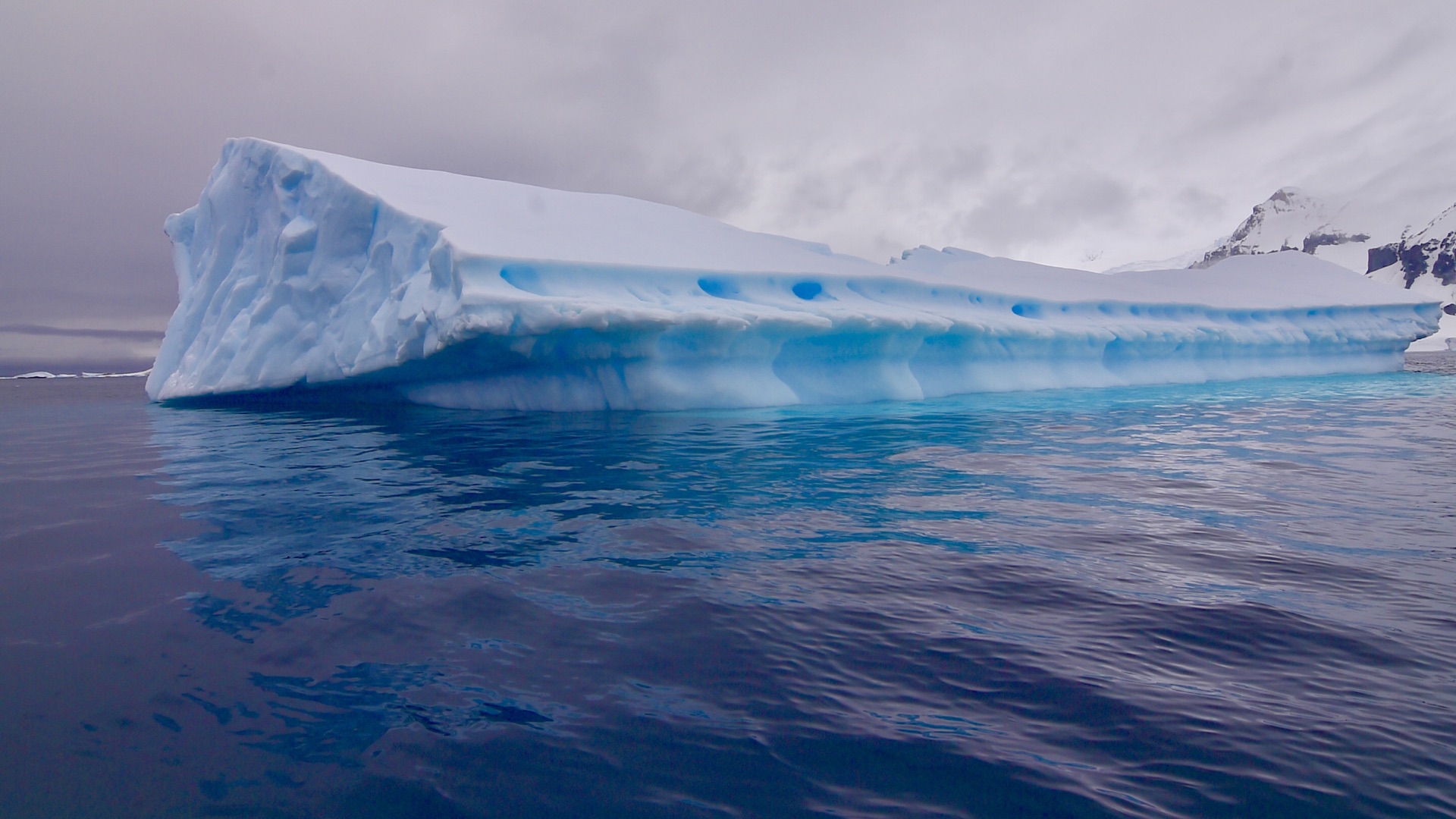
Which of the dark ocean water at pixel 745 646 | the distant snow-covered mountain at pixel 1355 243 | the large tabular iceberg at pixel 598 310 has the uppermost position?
the distant snow-covered mountain at pixel 1355 243

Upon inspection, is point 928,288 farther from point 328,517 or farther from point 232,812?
point 232,812

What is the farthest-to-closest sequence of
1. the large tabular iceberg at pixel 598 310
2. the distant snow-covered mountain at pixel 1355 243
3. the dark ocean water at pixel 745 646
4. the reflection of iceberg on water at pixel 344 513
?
the distant snow-covered mountain at pixel 1355 243 < the large tabular iceberg at pixel 598 310 < the reflection of iceberg on water at pixel 344 513 < the dark ocean water at pixel 745 646

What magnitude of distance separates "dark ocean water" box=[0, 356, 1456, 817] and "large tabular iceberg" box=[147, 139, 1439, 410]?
4514 millimetres

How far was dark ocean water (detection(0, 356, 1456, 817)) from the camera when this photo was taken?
1.64 m

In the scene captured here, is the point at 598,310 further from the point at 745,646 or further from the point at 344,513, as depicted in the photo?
the point at 745,646

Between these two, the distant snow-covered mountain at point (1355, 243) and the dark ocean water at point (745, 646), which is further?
the distant snow-covered mountain at point (1355, 243)

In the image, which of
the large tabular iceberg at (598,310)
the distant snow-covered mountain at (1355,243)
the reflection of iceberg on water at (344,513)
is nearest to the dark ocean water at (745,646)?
the reflection of iceberg on water at (344,513)

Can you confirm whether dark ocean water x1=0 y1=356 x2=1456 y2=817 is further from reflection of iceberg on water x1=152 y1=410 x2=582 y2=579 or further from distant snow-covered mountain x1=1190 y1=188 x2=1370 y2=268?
distant snow-covered mountain x1=1190 y1=188 x2=1370 y2=268

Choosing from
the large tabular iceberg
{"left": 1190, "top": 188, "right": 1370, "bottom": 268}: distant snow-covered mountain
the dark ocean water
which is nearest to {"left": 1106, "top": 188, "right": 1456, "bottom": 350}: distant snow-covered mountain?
{"left": 1190, "top": 188, "right": 1370, "bottom": 268}: distant snow-covered mountain

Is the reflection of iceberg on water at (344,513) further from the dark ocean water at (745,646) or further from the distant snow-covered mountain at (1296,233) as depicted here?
the distant snow-covered mountain at (1296,233)

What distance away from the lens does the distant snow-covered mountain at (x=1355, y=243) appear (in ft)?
233

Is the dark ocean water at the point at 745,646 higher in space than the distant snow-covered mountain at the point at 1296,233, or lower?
lower

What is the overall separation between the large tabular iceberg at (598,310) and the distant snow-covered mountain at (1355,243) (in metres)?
34.2

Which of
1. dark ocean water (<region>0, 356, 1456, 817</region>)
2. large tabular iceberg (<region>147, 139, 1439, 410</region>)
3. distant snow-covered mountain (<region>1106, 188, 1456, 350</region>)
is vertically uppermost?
distant snow-covered mountain (<region>1106, 188, 1456, 350</region>)
